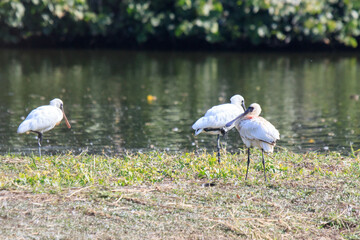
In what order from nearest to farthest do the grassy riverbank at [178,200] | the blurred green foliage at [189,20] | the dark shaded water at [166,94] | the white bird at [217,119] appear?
1. the grassy riverbank at [178,200]
2. the white bird at [217,119]
3. the dark shaded water at [166,94]
4. the blurred green foliage at [189,20]

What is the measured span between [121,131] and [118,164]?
3.84m

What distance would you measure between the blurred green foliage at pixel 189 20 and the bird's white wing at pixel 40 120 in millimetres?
17742

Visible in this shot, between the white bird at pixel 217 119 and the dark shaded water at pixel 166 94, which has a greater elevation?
the white bird at pixel 217 119

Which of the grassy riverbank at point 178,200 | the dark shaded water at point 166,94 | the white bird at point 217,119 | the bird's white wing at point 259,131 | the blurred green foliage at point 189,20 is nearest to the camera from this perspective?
the grassy riverbank at point 178,200

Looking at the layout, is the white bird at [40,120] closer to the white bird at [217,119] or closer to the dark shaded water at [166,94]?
the dark shaded water at [166,94]

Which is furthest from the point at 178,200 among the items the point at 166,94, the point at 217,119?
the point at 166,94

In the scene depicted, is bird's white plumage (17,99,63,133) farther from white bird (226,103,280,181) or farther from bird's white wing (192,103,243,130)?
white bird (226,103,280,181)

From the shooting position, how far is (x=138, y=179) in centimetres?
652

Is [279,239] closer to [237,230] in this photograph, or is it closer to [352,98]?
[237,230]

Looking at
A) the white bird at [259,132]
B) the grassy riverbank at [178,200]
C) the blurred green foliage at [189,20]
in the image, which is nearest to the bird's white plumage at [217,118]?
the grassy riverbank at [178,200]

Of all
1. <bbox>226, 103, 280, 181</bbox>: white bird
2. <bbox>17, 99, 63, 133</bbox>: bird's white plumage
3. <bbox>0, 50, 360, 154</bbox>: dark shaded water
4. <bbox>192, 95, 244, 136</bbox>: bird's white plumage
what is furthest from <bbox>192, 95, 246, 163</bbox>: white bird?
<bbox>17, 99, 63, 133</bbox>: bird's white plumage

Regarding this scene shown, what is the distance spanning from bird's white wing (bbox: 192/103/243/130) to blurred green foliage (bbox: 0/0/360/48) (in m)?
17.9

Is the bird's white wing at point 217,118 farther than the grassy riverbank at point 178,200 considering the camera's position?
Yes

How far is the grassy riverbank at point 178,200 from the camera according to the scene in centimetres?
522
